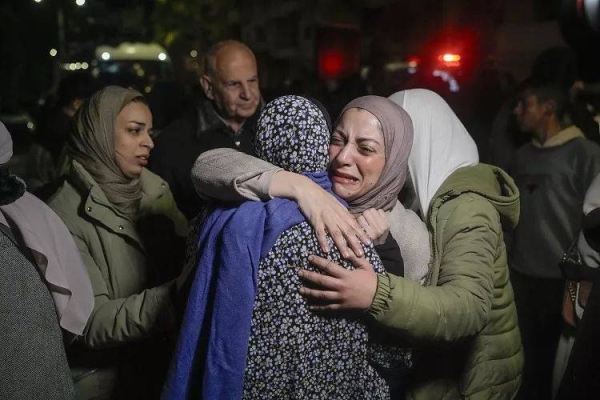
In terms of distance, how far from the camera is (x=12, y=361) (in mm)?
2180

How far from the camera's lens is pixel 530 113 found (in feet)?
17.0

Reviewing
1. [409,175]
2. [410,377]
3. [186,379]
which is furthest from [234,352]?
[409,175]

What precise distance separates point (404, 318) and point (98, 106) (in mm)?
1958

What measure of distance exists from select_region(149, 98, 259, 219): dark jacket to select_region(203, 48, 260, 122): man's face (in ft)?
0.25

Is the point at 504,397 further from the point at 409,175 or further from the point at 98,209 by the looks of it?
the point at 98,209

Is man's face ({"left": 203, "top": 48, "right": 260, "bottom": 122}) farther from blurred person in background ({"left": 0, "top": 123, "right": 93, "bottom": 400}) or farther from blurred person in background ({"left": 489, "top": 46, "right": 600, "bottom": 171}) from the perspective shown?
blurred person in background ({"left": 0, "top": 123, "right": 93, "bottom": 400})

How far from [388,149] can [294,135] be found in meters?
0.51

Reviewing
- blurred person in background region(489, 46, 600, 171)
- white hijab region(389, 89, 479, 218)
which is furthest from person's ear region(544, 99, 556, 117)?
white hijab region(389, 89, 479, 218)

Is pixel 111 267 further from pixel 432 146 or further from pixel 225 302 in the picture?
pixel 432 146

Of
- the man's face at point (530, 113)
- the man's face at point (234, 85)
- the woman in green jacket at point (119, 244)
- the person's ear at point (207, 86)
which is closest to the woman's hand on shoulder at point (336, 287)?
the woman in green jacket at point (119, 244)

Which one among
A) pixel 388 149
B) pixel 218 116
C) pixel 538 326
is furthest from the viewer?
pixel 538 326

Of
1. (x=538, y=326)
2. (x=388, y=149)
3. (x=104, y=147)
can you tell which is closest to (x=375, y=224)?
(x=388, y=149)

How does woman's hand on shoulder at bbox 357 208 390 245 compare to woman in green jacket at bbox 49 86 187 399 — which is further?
woman in green jacket at bbox 49 86 187 399

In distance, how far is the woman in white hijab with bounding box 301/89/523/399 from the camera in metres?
2.25
